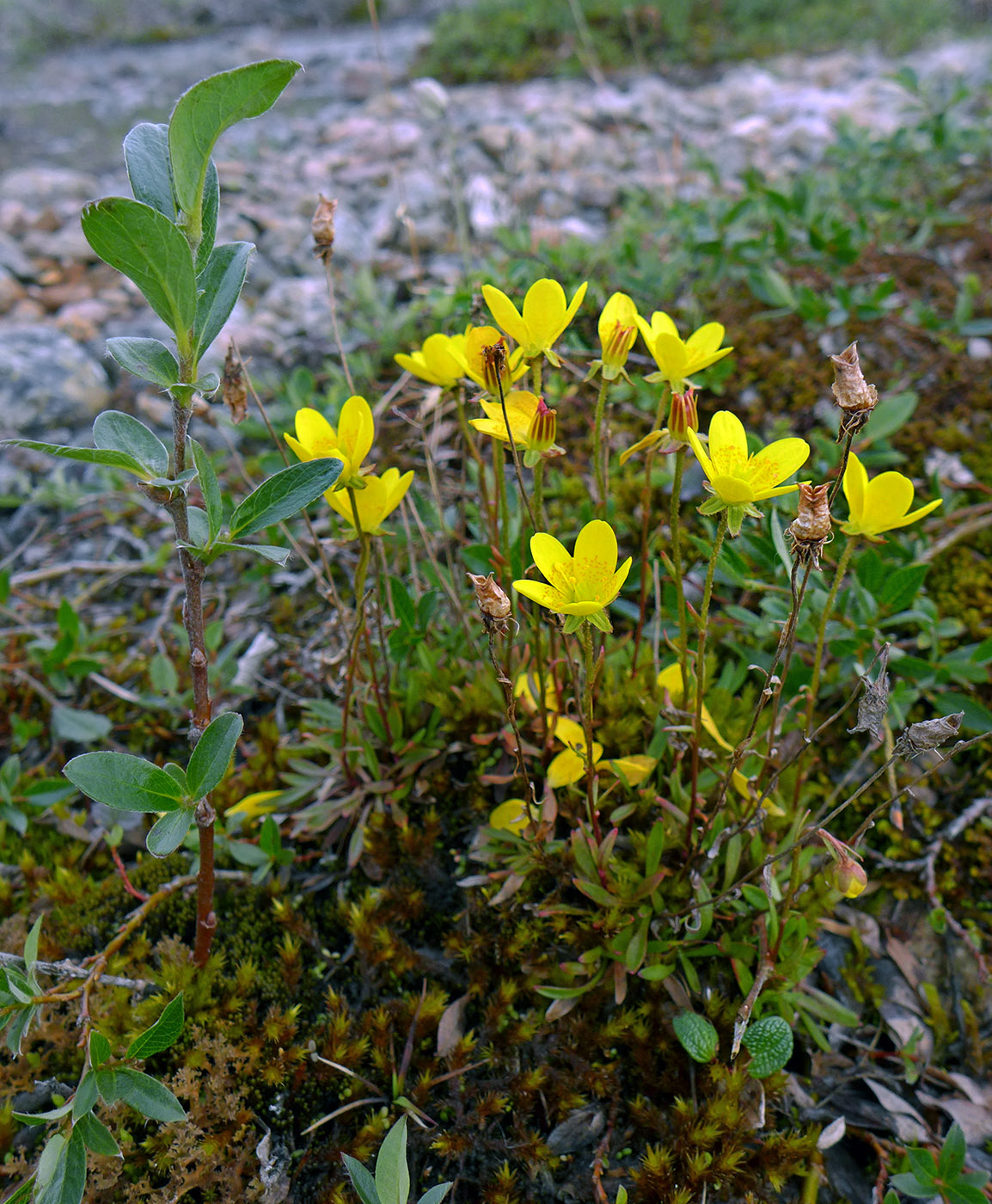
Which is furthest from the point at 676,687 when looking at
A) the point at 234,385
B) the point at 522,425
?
the point at 234,385

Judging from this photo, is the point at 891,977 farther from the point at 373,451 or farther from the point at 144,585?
the point at 144,585

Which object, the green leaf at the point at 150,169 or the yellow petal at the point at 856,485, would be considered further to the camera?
the yellow petal at the point at 856,485

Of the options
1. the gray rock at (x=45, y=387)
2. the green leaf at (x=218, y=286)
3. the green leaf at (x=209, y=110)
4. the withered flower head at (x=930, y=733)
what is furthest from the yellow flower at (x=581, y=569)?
the gray rock at (x=45, y=387)

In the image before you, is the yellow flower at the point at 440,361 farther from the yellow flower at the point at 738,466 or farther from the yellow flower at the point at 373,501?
the yellow flower at the point at 738,466

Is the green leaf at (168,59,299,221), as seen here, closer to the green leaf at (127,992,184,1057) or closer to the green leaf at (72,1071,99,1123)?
→ the green leaf at (127,992,184,1057)

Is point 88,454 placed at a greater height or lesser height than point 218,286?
lesser

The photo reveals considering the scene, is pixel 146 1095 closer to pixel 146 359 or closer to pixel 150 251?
pixel 146 359

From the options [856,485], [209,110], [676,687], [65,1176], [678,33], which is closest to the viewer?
[209,110]
